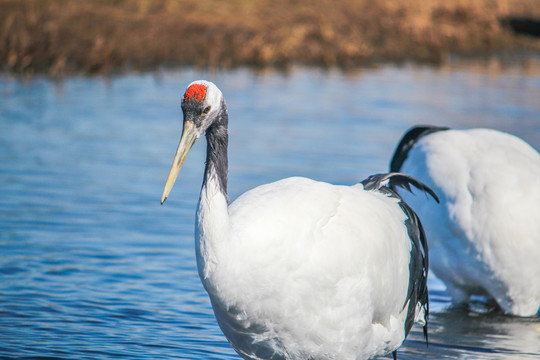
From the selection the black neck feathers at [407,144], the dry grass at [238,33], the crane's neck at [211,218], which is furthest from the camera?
the dry grass at [238,33]

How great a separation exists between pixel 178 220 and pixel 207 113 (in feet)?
11.8

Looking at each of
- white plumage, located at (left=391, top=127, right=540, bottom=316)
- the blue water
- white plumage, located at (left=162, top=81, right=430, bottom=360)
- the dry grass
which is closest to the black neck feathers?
white plumage, located at (left=391, top=127, right=540, bottom=316)

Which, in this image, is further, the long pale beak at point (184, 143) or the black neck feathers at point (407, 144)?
the black neck feathers at point (407, 144)

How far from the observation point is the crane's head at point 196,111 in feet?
11.7

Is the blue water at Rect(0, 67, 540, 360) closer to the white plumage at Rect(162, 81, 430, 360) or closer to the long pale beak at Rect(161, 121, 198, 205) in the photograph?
the white plumage at Rect(162, 81, 430, 360)

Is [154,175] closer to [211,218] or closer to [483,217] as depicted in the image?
[483,217]

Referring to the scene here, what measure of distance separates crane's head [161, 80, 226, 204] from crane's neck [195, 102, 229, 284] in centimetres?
11

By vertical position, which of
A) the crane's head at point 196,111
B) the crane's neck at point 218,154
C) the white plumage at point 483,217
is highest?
the crane's head at point 196,111

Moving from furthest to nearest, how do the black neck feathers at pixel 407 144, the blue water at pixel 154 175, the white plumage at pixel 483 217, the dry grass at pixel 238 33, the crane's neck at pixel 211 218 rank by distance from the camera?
1. the dry grass at pixel 238 33
2. the black neck feathers at pixel 407 144
3. the white plumage at pixel 483 217
4. the blue water at pixel 154 175
5. the crane's neck at pixel 211 218

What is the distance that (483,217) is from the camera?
17.3ft

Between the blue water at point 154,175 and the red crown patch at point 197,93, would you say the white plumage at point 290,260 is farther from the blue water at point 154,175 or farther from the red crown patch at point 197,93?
the blue water at point 154,175

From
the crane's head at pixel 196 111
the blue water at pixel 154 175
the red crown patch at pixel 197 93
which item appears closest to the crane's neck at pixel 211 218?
the crane's head at pixel 196 111

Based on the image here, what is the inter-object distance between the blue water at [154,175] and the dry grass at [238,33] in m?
0.66

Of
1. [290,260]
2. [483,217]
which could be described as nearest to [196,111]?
[290,260]
